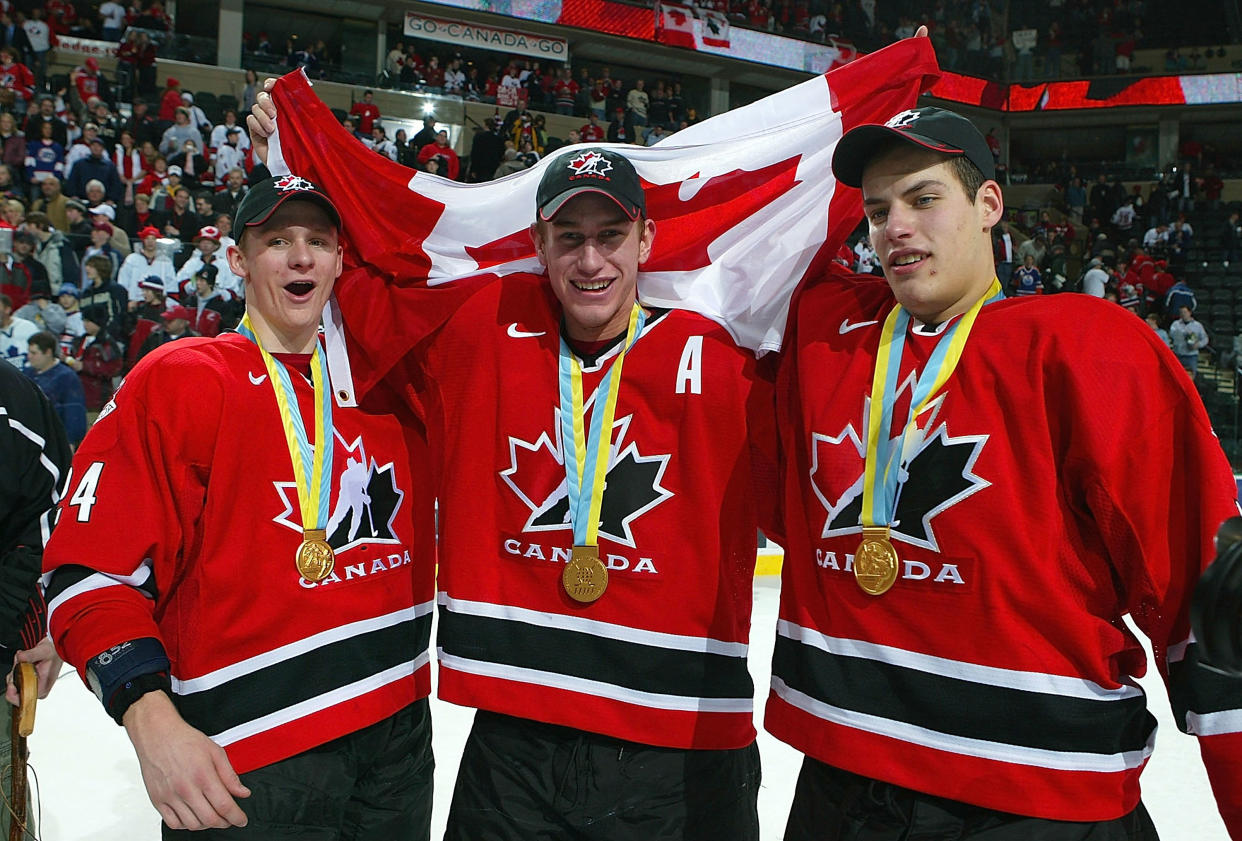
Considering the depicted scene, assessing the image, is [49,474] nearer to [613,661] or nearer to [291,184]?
[291,184]

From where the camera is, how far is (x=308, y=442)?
212 cm

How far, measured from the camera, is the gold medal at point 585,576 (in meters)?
1.99

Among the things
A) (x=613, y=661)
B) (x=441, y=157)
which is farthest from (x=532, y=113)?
(x=613, y=661)

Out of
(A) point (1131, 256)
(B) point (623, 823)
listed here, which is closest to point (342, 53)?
(A) point (1131, 256)

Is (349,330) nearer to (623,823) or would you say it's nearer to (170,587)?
(170,587)

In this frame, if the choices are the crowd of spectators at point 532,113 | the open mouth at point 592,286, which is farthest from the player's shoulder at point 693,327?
the crowd of spectators at point 532,113

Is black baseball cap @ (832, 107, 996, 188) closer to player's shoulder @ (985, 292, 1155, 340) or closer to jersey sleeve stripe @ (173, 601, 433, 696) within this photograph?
player's shoulder @ (985, 292, 1155, 340)

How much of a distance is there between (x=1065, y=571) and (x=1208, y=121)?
26423 millimetres

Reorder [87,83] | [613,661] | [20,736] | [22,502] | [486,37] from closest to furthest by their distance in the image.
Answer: [613,661]
[20,736]
[22,502]
[87,83]
[486,37]

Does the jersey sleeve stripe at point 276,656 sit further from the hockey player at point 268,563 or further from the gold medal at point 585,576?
the gold medal at point 585,576

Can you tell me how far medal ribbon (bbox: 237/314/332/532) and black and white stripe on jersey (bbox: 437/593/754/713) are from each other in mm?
399

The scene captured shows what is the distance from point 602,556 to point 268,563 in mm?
637

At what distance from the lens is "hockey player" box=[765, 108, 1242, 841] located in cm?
155

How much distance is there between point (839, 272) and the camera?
6.87ft
